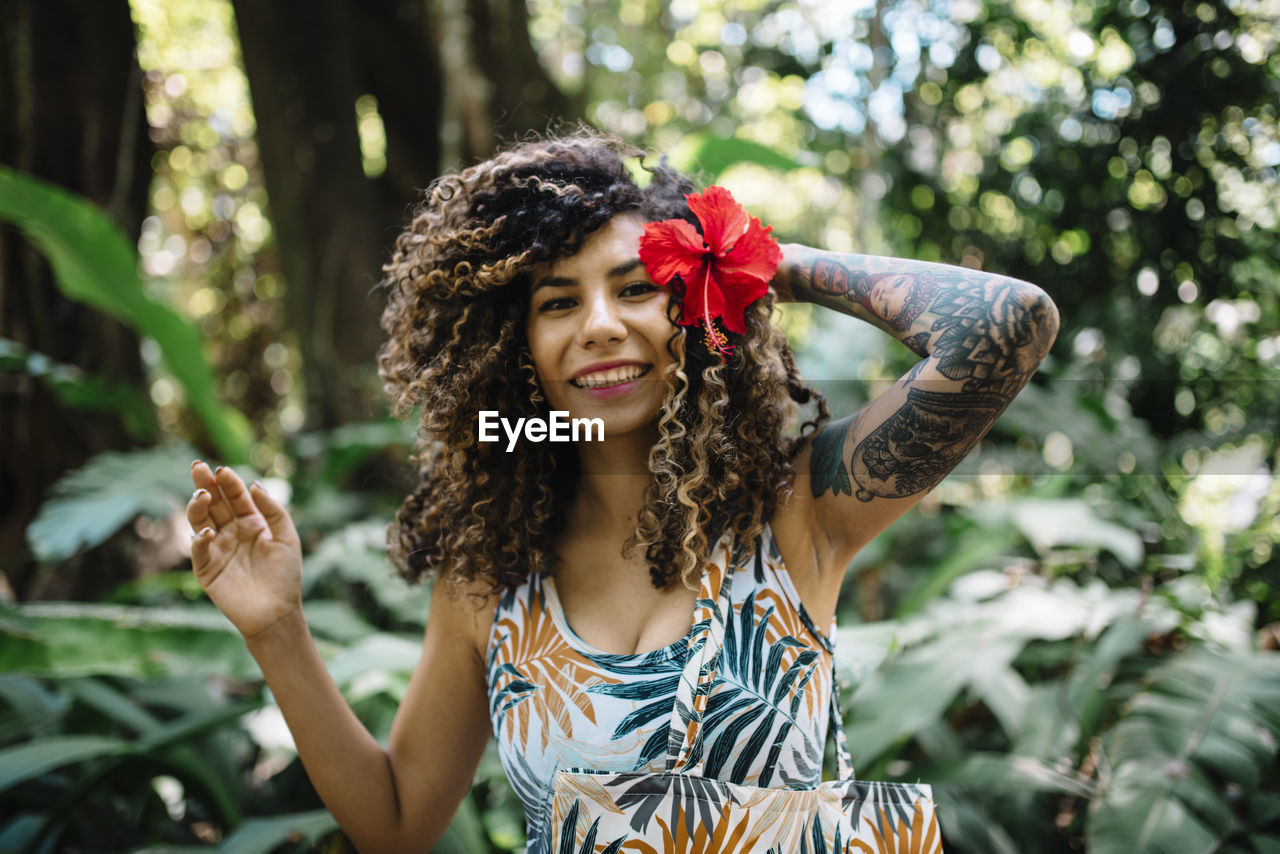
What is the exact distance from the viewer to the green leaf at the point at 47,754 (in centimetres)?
185

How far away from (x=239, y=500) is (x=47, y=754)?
112cm

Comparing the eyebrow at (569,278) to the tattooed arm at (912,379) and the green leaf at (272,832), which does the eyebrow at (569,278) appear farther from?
the green leaf at (272,832)

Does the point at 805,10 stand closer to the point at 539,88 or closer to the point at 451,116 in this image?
the point at 539,88

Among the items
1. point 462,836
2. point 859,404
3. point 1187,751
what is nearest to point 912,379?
point 462,836

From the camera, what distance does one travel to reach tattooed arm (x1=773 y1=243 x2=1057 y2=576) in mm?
1143

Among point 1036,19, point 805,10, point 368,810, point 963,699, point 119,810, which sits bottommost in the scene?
point 963,699

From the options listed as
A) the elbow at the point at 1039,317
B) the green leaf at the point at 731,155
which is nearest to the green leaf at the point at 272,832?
the elbow at the point at 1039,317

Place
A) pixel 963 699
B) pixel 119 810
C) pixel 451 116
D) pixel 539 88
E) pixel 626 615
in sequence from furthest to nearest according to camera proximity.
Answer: pixel 539 88 < pixel 451 116 < pixel 963 699 < pixel 119 810 < pixel 626 615

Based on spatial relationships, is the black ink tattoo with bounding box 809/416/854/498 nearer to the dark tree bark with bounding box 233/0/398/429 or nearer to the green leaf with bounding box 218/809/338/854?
the green leaf with bounding box 218/809/338/854

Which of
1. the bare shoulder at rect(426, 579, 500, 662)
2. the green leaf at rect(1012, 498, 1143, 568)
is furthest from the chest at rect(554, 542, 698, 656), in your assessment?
the green leaf at rect(1012, 498, 1143, 568)

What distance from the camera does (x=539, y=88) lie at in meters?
4.88

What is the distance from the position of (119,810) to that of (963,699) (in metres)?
2.49

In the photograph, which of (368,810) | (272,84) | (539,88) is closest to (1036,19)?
(539,88)

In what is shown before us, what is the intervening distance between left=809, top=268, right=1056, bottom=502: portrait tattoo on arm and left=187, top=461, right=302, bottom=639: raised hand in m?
0.90
